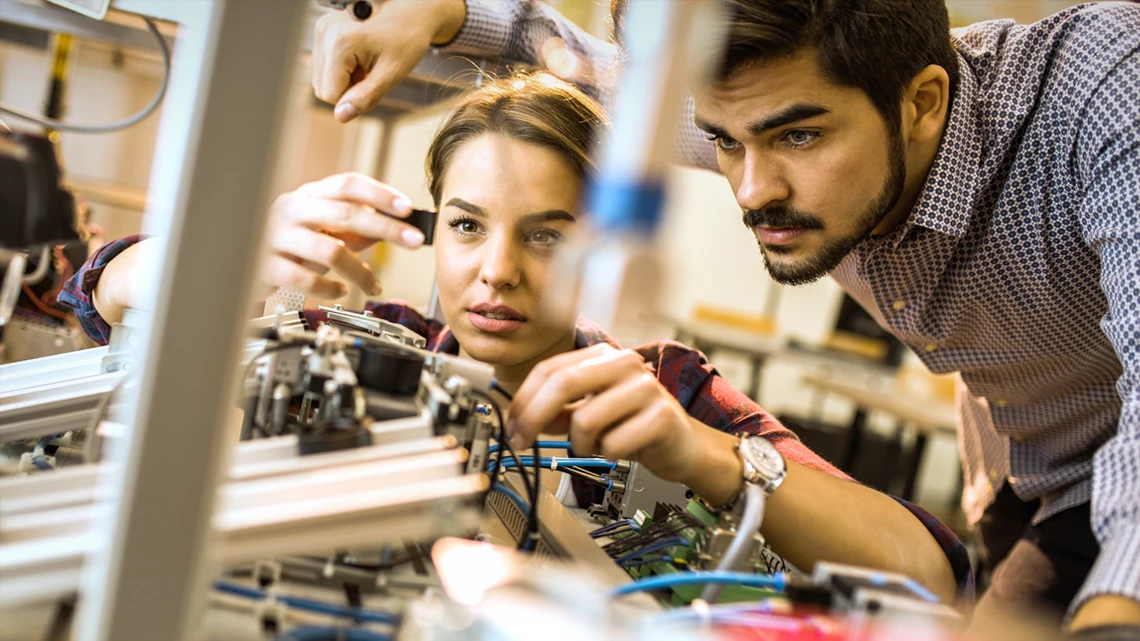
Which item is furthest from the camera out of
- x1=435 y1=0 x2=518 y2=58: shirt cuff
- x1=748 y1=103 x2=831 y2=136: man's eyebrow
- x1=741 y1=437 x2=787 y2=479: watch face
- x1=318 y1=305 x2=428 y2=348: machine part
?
Answer: x1=435 y1=0 x2=518 y2=58: shirt cuff

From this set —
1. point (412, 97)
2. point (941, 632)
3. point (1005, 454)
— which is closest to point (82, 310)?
point (412, 97)

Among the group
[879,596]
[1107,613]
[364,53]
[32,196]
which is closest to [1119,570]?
[1107,613]

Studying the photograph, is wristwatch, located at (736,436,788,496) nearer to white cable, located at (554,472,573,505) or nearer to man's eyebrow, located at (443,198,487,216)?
white cable, located at (554,472,573,505)

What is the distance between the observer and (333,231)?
3.70 feet

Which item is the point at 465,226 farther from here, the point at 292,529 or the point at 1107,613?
the point at 1107,613

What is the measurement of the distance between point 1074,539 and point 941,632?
1.38 metres

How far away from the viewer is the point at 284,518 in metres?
0.55

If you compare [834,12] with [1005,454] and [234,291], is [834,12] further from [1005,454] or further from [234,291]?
[1005,454]

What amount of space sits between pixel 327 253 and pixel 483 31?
0.81 metres

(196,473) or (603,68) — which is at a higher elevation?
(603,68)

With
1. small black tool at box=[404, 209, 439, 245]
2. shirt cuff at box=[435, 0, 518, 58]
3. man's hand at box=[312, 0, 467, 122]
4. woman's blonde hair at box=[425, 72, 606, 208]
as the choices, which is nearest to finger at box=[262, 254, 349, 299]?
small black tool at box=[404, 209, 439, 245]

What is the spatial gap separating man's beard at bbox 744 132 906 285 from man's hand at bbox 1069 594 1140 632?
686mm

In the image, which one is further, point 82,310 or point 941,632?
point 82,310

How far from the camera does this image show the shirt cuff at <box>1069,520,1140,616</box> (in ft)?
2.18
